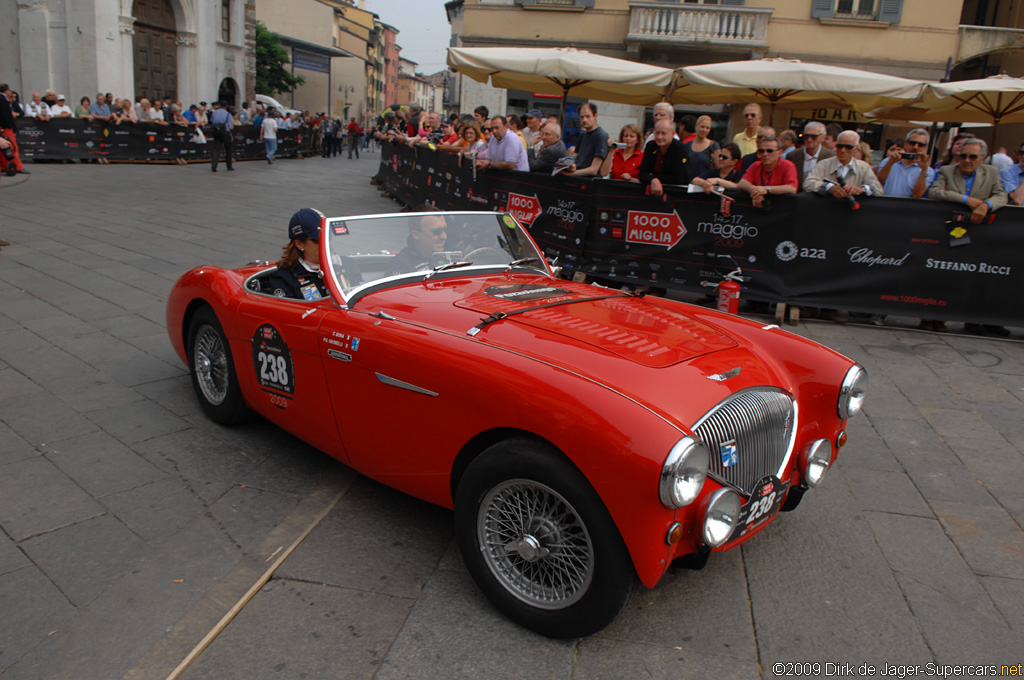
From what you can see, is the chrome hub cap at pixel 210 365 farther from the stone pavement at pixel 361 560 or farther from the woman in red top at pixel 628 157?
the woman in red top at pixel 628 157

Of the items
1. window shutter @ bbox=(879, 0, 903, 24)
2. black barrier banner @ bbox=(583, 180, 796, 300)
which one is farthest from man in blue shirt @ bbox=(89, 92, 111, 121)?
window shutter @ bbox=(879, 0, 903, 24)

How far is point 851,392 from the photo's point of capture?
10.3ft

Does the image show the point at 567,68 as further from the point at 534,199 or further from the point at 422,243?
the point at 422,243

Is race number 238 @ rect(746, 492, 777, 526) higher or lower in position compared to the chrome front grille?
lower

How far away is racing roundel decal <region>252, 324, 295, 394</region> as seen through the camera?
11.7 feet

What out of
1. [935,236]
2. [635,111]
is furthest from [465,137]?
[635,111]

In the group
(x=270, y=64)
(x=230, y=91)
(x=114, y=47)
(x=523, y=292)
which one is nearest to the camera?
(x=523, y=292)

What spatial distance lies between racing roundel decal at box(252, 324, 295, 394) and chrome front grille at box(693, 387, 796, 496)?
81.2 inches

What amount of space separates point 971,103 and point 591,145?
224 inches

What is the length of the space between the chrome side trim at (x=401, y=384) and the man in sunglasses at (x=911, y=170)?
A: 642 cm

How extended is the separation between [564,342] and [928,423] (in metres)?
3.22

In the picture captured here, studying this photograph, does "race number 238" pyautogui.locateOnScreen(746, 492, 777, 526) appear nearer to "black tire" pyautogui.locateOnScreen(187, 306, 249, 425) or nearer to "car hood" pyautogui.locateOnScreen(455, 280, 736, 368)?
"car hood" pyautogui.locateOnScreen(455, 280, 736, 368)

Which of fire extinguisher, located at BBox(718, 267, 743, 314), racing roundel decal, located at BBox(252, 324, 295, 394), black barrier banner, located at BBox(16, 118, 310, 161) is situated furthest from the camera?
black barrier banner, located at BBox(16, 118, 310, 161)

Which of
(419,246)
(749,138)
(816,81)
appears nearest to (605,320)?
(419,246)
